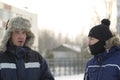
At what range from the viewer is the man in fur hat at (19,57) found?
459cm

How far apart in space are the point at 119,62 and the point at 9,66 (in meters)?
1.20

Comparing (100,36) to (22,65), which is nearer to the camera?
(22,65)

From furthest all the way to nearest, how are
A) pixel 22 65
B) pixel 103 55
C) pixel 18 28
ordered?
pixel 103 55 < pixel 18 28 < pixel 22 65

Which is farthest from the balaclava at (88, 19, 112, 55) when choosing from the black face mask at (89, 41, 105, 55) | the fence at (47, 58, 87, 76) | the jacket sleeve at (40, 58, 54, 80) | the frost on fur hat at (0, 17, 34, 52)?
the fence at (47, 58, 87, 76)

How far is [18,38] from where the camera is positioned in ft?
15.3

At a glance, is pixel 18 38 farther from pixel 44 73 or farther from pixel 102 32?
pixel 102 32

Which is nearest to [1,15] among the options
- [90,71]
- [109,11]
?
[109,11]

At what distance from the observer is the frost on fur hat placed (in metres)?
4.70

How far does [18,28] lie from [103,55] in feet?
3.28

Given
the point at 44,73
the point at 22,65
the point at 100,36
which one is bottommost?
the point at 44,73

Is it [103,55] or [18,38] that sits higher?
[18,38]

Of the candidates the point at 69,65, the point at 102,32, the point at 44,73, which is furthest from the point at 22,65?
the point at 69,65

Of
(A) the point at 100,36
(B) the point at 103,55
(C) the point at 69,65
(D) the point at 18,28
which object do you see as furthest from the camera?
(C) the point at 69,65

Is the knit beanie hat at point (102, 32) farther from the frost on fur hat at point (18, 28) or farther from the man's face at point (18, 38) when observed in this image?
the man's face at point (18, 38)
